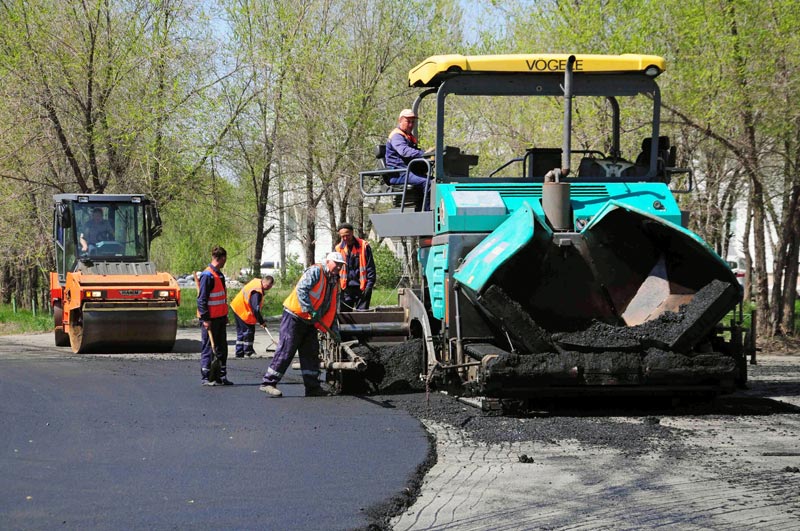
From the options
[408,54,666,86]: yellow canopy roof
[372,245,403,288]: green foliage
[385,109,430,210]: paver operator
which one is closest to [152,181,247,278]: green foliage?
[372,245,403,288]: green foliage

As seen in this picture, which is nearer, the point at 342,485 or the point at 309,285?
the point at 342,485

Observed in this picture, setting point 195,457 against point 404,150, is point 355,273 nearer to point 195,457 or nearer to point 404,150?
point 404,150

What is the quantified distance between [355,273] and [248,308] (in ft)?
7.73

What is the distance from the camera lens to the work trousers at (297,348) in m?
10.3

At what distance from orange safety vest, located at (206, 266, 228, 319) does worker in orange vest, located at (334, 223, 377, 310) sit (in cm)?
133

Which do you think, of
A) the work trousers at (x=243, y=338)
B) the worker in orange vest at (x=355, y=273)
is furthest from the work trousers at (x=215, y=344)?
the work trousers at (x=243, y=338)

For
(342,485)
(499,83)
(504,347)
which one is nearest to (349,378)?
(504,347)

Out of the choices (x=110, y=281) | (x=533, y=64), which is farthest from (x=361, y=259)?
(x=110, y=281)

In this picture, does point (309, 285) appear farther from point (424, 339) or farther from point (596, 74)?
point (596, 74)

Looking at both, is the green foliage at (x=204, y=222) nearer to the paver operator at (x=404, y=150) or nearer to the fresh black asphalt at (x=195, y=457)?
the fresh black asphalt at (x=195, y=457)

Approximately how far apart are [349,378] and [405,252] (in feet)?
4.41

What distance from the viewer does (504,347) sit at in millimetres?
8734

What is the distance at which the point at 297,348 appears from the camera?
34.1 ft

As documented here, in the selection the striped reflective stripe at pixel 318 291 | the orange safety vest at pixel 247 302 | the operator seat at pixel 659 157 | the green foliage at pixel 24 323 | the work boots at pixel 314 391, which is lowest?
the green foliage at pixel 24 323
